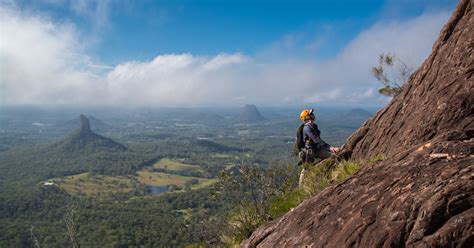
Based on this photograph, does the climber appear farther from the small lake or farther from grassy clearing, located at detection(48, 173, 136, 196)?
grassy clearing, located at detection(48, 173, 136, 196)

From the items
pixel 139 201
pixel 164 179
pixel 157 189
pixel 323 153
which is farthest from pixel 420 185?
pixel 164 179

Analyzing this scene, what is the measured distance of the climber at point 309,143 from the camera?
1238 centimetres

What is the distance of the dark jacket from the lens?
40.5 ft

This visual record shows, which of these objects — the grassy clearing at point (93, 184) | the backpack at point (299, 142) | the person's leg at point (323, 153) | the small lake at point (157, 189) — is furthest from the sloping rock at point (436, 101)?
the grassy clearing at point (93, 184)

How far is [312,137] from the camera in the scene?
12.4 metres

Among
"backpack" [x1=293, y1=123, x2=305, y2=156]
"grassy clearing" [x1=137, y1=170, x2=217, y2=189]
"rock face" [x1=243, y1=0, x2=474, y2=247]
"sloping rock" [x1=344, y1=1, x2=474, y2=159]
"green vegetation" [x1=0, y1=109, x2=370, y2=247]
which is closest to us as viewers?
"rock face" [x1=243, y1=0, x2=474, y2=247]

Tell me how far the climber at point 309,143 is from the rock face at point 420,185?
8.40ft

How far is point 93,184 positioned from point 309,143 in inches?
5928

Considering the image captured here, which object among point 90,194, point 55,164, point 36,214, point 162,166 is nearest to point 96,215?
point 36,214

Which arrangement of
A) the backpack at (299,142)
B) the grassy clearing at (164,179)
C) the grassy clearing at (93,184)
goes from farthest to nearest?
the grassy clearing at (164,179), the grassy clearing at (93,184), the backpack at (299,142)

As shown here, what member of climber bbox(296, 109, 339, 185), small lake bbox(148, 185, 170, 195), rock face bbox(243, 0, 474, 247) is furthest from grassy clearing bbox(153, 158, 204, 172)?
rock face bbox(243, 0, 474, 247)

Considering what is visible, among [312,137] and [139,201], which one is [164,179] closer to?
[139,201]

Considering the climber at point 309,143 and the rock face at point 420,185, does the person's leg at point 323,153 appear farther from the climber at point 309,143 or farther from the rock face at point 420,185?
the rock face at point 420,185

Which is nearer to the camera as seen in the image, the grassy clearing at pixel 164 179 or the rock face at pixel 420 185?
the rock face at pixel 420 185
